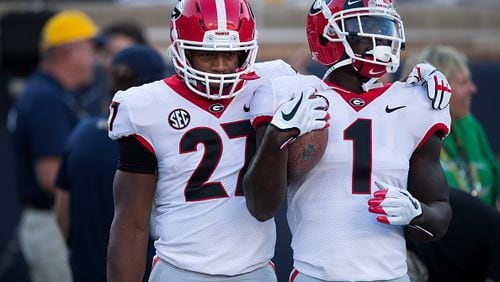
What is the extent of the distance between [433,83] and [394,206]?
46cm

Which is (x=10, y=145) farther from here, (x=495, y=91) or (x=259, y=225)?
(x=259, y=225)

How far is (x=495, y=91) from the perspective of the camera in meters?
7.33

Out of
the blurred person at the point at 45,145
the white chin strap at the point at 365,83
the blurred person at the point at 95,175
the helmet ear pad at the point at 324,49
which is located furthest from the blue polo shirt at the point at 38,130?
the white chin strap at the point at 365,83

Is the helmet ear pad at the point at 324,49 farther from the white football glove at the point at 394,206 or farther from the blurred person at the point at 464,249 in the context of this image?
→ the blurred person at the point at 464,249

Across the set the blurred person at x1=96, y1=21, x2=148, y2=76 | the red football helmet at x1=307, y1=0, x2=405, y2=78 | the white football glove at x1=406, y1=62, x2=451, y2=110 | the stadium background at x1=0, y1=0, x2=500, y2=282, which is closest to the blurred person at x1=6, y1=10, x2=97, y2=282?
the blurred person at x1=96, y1=21, x2=148, y2=76

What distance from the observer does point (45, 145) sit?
547 cm

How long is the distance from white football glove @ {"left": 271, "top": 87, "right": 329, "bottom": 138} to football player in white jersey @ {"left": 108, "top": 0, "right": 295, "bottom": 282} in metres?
0.33

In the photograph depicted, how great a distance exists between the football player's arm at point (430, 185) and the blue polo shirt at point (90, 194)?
177 cm

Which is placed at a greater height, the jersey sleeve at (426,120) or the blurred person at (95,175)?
the jersey sleeve at (426,120)

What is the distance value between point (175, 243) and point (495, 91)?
4712 millimetres

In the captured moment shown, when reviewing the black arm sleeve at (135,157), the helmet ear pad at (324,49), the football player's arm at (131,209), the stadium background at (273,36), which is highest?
the helmet ear pad at (324,49)

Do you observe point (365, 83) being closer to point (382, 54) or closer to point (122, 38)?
point (382, 54)

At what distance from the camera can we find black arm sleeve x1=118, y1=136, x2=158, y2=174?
10.3 ft

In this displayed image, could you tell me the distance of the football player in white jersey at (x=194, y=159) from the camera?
10.3ft
